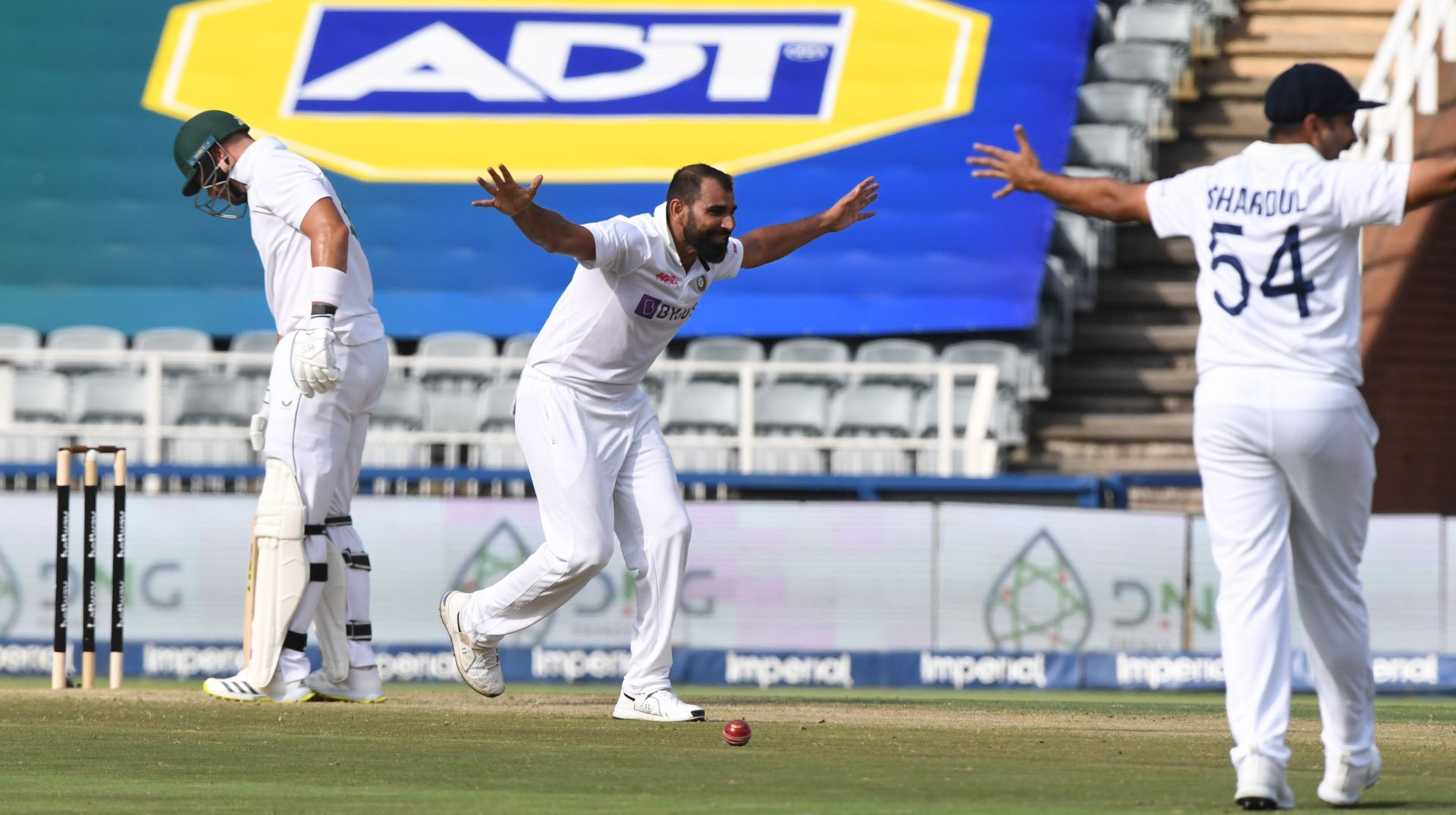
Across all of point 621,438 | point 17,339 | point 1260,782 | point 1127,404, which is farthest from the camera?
point 1127,404

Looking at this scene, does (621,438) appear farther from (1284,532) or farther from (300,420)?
(1284,532)

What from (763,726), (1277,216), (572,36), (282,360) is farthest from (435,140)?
(1277,216)

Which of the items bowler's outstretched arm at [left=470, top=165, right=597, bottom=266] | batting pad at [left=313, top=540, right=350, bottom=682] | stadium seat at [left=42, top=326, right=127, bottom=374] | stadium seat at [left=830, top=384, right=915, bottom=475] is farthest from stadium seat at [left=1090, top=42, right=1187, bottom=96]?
bowler's outstretched arm at [left=470, top=165, right=597, bottom=266]

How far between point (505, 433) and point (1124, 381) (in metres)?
5.59

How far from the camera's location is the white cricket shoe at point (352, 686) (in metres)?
7.66

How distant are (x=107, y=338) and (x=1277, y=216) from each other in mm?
13399

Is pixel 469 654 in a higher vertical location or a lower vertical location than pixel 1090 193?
lower

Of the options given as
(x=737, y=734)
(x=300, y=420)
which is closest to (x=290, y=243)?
(x=300, y=420)

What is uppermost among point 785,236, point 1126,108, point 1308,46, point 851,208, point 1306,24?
point 1306,24

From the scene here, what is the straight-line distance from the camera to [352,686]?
7.71 metres

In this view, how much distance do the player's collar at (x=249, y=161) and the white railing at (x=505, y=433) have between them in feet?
20.0

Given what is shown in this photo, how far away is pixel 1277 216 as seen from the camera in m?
4.75

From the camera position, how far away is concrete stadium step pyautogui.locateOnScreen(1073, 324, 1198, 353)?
57.2 feet

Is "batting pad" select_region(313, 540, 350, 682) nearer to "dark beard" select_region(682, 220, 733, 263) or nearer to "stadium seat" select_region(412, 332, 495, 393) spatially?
"dark beard" select_region(682, 220, 733, 263)
